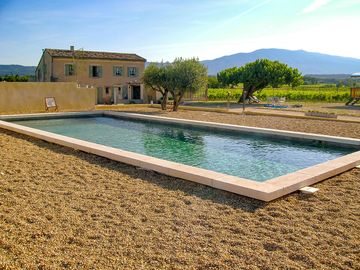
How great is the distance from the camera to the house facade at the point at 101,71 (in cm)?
3246

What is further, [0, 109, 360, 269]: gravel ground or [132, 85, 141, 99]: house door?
[132, 85, 141, 99]: house door

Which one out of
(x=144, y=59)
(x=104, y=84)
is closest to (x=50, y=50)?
(x=104, y=84)

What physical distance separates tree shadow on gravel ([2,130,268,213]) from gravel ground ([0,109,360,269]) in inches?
1.1

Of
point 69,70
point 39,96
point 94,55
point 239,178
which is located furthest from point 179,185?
point 94,55

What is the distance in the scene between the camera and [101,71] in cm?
3419

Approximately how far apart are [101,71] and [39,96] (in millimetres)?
13507

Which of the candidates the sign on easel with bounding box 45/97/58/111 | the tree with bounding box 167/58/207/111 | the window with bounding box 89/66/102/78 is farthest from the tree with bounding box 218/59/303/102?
the sign on easel with bounding box 45/97/58/111

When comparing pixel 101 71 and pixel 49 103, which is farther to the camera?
pixel 101 71

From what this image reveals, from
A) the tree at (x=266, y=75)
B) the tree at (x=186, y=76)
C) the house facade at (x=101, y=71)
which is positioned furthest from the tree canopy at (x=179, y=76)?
the house facade at (x=101, y=71)

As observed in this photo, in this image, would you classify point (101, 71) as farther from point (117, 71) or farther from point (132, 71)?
point (132, 71)

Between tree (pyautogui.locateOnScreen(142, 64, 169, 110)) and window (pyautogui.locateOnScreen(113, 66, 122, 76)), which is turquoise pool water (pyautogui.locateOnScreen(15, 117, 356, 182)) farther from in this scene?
window (pyautogui.locateOnScreen(113, 66, 122, 76))

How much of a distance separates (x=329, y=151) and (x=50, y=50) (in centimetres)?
2952

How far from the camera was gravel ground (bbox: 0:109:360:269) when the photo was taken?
337cm

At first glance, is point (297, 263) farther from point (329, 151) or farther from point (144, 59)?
point (144, 59)
